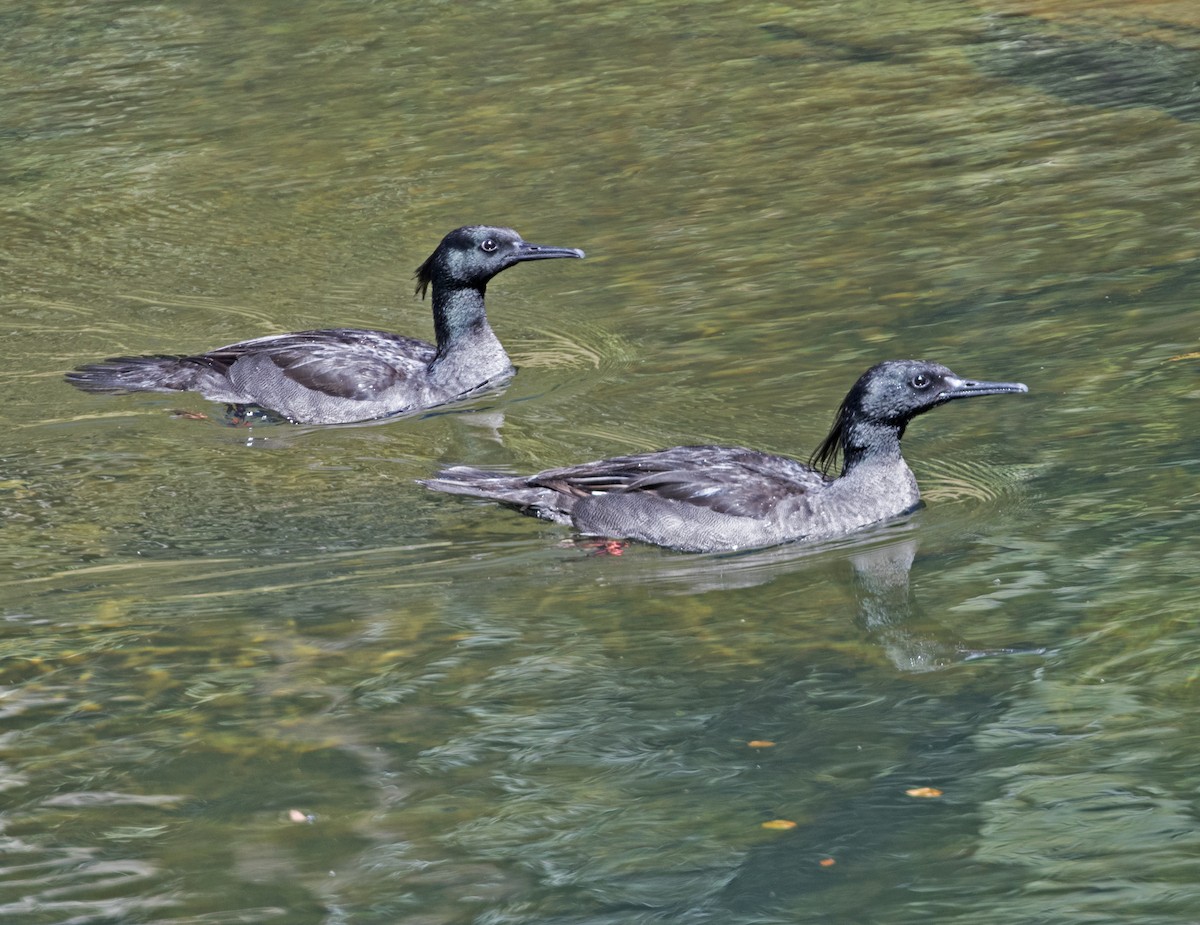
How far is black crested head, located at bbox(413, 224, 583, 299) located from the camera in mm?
13344

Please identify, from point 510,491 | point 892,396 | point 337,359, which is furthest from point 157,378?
point 892,396

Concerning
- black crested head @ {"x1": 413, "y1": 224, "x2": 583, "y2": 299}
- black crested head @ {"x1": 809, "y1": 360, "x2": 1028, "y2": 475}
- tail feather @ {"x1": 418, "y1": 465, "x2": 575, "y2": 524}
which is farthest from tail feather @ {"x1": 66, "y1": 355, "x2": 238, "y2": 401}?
black crested head @ {"x1": 809, "y1": 360, "x2": 1028, "y2": 475}

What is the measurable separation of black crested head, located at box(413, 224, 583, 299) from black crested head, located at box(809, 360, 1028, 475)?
387 centimetres

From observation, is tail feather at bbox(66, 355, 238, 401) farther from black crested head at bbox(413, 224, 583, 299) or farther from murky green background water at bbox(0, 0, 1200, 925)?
black crested head at bbox(413, 224, 583, 299)

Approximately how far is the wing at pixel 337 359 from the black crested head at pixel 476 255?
2.21ft

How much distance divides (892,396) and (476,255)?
4.35 m

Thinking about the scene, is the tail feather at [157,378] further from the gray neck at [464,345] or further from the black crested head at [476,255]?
the black crested head at [476,255]

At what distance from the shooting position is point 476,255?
44.0 ft

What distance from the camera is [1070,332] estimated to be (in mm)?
12180

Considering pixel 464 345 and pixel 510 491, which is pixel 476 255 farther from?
pixel 510 491

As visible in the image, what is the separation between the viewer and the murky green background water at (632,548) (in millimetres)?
6680

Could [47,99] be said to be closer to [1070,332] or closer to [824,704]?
[1070,332]

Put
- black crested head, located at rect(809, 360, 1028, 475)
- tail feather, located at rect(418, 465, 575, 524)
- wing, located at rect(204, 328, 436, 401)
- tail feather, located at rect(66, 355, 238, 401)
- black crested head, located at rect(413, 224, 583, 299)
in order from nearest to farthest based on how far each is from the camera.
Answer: black crested head, located at rect(809, 360, 1028, 475), tail feather, located at rect(418, 465, 575, 524), wing, located at rect(204, 328, 436, 401), tail feather, located at rect(66, 355, 238, 401), black crested head, located at rect(413, 224, 583, 299)

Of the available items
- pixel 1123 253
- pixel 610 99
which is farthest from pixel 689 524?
pixel 610 99
